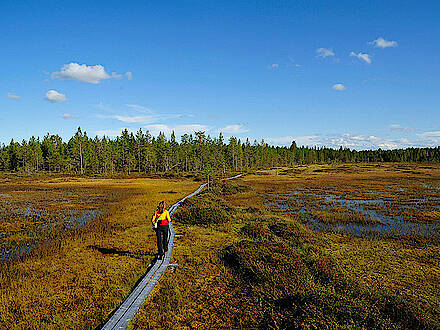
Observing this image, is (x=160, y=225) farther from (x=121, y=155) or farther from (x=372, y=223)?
(x=121, y=155)

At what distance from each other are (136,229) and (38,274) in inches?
264

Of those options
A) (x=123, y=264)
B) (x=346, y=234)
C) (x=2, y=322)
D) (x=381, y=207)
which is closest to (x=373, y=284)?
(x=346, y=234)

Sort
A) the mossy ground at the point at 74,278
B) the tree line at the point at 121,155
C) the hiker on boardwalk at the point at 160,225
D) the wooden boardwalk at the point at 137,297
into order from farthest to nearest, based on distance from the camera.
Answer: the tree line at the point at 121,155
the hiker on boardwalk at the point at 160,225
the mossy ground at the point at 74,278
the wooden boardwalk at the point at 137,297

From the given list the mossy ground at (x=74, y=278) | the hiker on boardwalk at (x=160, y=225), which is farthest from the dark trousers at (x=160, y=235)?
the mossy ground at (x=74, y=278)

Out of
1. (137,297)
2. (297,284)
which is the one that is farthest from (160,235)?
(297,284)

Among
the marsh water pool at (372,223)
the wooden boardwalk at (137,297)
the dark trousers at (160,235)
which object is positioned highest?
the dark trousers at (160,235)

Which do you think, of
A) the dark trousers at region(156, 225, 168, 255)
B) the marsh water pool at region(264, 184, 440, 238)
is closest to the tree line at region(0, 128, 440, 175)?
the marsh water pool at region(264, 184, 440, 238)

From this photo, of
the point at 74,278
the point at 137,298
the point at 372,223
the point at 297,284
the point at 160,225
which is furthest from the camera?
the point at 372,223

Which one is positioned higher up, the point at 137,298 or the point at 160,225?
the point at 160,225

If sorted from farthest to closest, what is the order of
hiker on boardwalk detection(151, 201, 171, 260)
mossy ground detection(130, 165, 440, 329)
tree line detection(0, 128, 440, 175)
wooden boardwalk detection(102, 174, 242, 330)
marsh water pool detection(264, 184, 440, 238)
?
tree line detection(0, 128, 440, 175) < marsh water pool detection(264, 184, 440, 238) < hiker on boardwalk detection(151, 201, 171, 260) < mossy ground detection(130, 165, 440, 329) < wooden boardwalk detection(102, 174, 242, 330)

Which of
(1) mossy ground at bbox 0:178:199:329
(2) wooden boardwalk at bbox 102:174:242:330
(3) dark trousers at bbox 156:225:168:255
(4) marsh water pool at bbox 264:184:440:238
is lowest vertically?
(4) marsh water pool at bbox 264:184:440:238

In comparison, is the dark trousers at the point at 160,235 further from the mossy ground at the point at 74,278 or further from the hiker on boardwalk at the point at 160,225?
the mossy ground at the point at 74,278

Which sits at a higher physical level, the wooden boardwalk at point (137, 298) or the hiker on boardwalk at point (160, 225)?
the hiker on boardwalk at point (160, 225)

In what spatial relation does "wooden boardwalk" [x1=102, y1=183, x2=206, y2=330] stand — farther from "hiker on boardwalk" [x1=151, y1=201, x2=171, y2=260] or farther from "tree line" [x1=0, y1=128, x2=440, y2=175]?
"tree line" [x1=0, y1=128, x2=440, y2=175]
